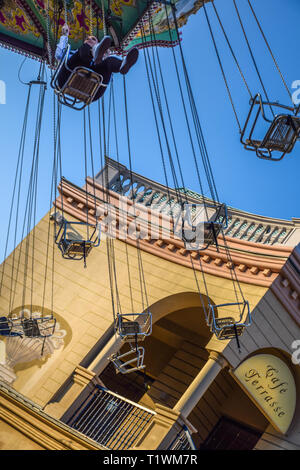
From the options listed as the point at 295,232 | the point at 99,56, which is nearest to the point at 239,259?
the point at 295,232

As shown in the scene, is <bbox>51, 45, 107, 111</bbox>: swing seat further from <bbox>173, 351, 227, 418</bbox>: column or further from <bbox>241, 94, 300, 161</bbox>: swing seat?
<bbox>173, 351, 227, 418</bbox>: column

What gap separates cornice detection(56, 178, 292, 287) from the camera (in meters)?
11.4

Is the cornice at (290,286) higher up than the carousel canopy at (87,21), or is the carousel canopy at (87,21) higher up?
the carousel canopy at (87,21)

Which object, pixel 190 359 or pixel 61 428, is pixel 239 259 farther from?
pixel 61 428

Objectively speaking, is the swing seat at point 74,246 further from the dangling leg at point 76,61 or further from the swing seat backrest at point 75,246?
the dangling leg at point 76,61

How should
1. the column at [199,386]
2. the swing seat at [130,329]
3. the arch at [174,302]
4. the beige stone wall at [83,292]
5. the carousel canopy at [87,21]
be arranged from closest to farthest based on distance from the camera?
1. the swing seat at [130,329]
2. the column at [199,386]
3. the beige stone wall at [83,292]
4. the carousel canopy at [87,21]
5. the arch at [174,302]

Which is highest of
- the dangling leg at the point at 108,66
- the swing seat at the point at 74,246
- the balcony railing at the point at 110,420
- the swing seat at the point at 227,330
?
the dangling leg at the point at 108,66

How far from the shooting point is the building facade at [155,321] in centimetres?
1049

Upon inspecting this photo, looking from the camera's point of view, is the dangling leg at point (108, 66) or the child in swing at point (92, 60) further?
the dangling leg at point (108, 66)

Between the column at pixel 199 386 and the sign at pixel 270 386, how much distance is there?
55 centimetres

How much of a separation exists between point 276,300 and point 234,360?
174 cm

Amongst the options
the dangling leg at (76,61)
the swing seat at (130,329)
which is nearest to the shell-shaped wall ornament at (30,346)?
the swing seat at (130,329)

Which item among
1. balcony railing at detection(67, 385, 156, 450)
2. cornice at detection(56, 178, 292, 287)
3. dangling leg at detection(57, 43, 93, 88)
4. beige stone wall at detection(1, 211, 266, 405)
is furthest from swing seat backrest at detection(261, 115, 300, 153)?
balcony railing at detection(67, 385, 156, 450)
